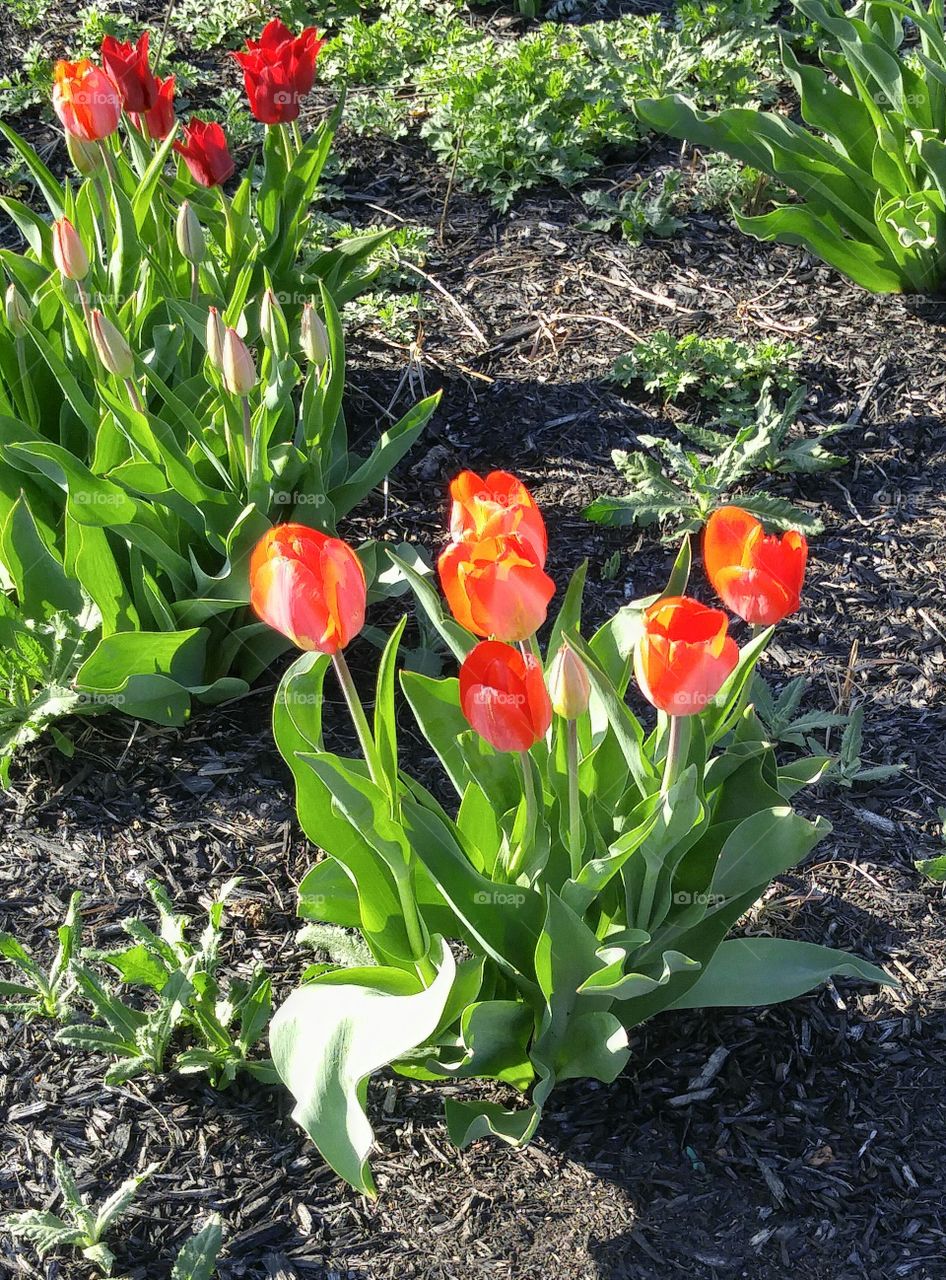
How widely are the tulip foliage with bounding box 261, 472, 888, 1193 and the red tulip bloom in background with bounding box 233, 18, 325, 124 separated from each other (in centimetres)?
153

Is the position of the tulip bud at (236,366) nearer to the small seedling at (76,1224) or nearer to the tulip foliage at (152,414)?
the tulip foliage at (152,414)

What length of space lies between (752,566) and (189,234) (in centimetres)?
154

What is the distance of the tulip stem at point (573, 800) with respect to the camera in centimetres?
156

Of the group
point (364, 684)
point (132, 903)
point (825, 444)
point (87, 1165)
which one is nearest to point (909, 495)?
point (825, 444)

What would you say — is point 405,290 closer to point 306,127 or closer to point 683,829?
point 306,127

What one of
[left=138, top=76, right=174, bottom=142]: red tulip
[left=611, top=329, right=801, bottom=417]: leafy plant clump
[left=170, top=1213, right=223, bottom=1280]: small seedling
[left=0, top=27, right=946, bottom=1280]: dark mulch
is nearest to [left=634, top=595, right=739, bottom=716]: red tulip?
[left=0, top=27, right=946, bottom=1280]: dark mulch

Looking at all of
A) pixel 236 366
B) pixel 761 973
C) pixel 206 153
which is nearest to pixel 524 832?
pixel 761 973

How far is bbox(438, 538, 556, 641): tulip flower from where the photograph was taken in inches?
54.8

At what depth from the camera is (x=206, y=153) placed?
275 cm

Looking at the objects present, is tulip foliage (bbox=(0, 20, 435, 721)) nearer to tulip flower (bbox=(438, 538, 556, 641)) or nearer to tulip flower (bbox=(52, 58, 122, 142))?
tulip flower (bbox=(52, 58, 122, 142))

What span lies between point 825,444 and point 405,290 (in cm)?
131

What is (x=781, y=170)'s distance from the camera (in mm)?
3381

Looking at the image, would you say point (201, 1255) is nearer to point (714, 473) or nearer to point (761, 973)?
point (761, 973)

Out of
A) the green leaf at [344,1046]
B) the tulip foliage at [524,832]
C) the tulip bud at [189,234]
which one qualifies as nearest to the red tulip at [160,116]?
the tulip bud at [189,234]
